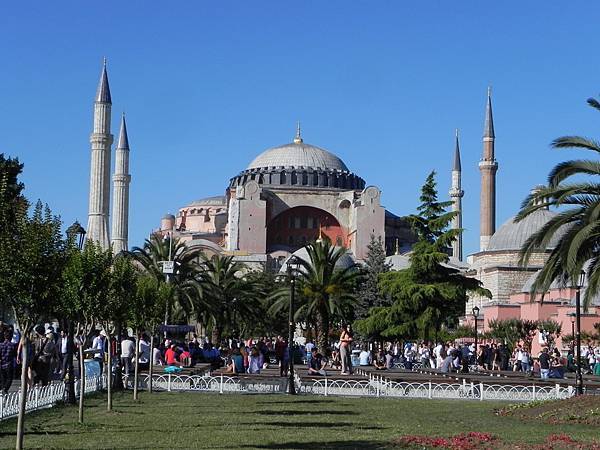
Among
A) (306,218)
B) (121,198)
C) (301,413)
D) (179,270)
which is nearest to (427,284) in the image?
(179,270)

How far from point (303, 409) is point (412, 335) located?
2230 centimetres

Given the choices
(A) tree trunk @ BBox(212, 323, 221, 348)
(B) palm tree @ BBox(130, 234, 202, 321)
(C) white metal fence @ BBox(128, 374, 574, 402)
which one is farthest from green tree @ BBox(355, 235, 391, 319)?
(C) white metal fence @ BBox(128, 374, 574, 402)

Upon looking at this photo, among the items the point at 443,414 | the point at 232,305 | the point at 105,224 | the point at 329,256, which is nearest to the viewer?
the point at 443,414

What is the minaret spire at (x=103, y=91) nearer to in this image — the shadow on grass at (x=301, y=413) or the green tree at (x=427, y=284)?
the green tree at (x=427, y=284)

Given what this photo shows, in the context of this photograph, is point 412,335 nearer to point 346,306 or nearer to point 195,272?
point 346,306

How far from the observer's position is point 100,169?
214ft

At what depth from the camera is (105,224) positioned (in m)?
66.3

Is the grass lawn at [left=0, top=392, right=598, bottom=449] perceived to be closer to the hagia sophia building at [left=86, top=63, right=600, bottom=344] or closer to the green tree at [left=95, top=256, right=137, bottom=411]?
the green tree at [left=95, top=256, right=137, bottom=411]

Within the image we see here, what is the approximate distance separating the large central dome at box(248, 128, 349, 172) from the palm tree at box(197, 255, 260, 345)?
46411 mm

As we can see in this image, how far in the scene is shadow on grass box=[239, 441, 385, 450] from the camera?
1018cm

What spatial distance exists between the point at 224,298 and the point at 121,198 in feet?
106

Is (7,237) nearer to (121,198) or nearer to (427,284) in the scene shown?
(427,284)

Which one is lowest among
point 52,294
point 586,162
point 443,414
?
point 443,414

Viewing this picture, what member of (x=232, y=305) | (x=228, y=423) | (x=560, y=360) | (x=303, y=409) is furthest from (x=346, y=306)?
(x=228, y=423)
